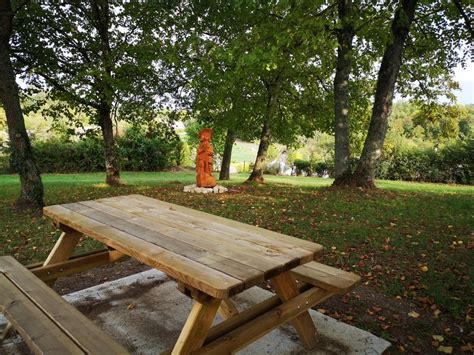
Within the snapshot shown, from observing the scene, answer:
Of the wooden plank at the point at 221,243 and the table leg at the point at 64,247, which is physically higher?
the wooden plank at the point at 221,243

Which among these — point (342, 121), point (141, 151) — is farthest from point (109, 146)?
point (141, 151)

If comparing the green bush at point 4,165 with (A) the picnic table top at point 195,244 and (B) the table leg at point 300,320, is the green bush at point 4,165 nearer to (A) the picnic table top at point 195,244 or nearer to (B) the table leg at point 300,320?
(A) the picnic table top at point 195,244

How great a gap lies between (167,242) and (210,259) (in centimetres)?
38

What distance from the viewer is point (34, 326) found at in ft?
5.82

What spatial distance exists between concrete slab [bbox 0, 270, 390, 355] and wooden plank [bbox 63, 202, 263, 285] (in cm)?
93

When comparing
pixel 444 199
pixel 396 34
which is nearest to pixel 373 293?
pixel 444 199

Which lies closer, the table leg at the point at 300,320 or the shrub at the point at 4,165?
the table leg at the point at 300,320

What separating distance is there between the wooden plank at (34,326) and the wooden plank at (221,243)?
80cm

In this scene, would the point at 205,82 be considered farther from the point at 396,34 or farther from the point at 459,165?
the point at 459,165

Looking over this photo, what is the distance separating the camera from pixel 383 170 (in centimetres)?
2122

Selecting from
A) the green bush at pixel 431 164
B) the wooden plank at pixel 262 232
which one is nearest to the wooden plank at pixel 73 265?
the wooden plank at pixel 262 232

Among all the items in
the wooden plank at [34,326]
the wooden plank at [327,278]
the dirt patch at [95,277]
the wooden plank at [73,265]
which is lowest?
the dirt patch at [95,277]

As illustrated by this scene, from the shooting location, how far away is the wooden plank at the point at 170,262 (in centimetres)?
153

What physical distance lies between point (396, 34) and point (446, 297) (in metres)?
7.41
